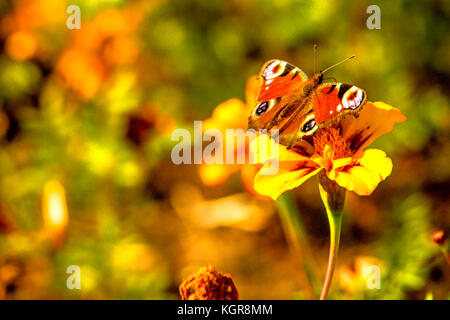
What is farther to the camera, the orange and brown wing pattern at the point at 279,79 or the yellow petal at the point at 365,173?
the orange and brown wing pattern at the point at 279,79

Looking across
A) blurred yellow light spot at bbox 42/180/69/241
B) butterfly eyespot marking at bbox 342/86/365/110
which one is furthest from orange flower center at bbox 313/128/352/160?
blurred yellow light spot at bbox 42/180/69/241

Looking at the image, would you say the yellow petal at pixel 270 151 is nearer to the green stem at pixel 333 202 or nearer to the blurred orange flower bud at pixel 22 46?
the green stem at pixel 333 202

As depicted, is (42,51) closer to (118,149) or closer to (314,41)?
(118,149)

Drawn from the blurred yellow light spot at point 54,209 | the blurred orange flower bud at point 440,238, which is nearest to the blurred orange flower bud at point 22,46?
the blurred yellow light spot at point 54,209

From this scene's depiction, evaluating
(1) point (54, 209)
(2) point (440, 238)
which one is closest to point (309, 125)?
(2) point (440, 238)

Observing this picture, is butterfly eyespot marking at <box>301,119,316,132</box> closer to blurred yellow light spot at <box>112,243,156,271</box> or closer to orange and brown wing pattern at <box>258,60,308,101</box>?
orange and brown wing pattern at <box>258,60,308,101</box>

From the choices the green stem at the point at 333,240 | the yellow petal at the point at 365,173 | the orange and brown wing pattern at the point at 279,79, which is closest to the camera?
the yellow petal at the point at 365,173

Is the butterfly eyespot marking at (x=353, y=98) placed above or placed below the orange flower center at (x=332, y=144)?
above
